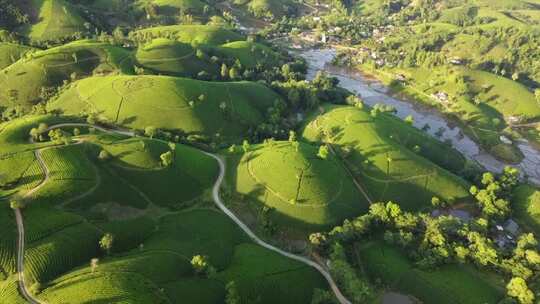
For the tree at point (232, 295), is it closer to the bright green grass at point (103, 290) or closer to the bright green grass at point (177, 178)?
the bright green grass at point (103, 290)

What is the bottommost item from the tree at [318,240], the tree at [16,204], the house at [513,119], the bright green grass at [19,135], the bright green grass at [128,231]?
the house at [513,119]

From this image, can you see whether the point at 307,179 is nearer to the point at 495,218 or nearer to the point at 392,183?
the point at 392,183

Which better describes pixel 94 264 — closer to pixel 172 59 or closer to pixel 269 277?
pixel 269 277

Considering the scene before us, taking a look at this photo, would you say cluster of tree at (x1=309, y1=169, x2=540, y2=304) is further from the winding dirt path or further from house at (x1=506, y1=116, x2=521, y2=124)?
house at (x1=506, y1=116, x2=521, y2=124)

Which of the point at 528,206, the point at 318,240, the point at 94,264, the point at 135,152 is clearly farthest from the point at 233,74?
the point at 528,206

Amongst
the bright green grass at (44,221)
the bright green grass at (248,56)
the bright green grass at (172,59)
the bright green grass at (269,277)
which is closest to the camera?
the bright green grass at (44,221)

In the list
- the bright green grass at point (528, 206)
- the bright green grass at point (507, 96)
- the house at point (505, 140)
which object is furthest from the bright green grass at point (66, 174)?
the bright green grass at point (507, 96)
